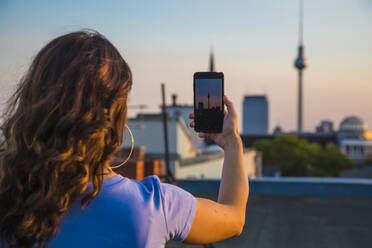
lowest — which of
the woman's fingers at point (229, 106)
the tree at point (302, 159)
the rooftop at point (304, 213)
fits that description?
the tree at point (302, 159)

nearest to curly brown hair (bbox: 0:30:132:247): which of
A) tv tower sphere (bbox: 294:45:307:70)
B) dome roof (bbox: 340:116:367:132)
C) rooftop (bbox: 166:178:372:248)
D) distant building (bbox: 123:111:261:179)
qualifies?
rooftop (bbox: 166:178:372:248)

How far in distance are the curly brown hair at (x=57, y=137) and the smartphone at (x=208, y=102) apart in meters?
0.44

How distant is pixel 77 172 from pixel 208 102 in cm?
65

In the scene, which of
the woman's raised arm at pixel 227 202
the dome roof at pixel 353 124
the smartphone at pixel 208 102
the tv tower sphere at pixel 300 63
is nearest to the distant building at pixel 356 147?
the tv tower sphere at pixel 300 63

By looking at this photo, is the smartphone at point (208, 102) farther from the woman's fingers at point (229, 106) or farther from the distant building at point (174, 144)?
the distant building at point (174, 144)

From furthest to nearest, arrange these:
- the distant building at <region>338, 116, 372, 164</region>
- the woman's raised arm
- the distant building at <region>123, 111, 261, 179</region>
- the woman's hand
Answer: the distant building at <region>338, 116, 372, 164</region>, the distant building at <region>123, 111, 261, 179</region>, the woman's hand, the woman's raised arm

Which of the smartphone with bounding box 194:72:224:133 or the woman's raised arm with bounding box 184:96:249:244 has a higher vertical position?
the smartphone with bounding box 194:72:224:133

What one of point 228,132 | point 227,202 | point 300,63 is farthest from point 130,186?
point 300,63

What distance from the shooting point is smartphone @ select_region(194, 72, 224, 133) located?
1.51m

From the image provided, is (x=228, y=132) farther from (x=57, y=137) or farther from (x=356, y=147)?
(x=356, y=147)

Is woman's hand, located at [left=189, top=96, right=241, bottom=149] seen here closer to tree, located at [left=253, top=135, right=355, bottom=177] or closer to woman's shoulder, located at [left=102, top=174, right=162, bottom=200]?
woman's shoulder, located at [left=102, top=174, right=162, bottom=200]

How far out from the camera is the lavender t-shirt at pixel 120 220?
3.60ft

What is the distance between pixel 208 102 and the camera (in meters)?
1.57

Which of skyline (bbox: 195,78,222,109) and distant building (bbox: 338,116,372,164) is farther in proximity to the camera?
distant building (bbox: 338,116,372,164)
